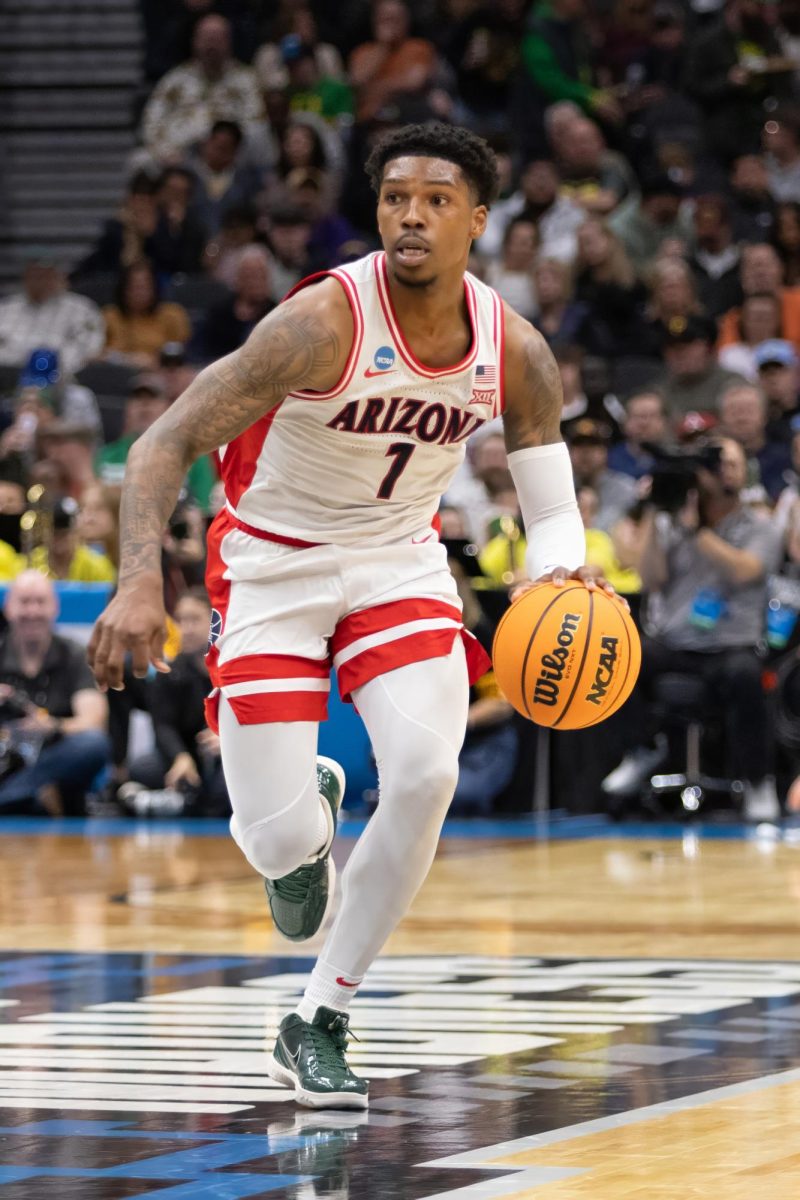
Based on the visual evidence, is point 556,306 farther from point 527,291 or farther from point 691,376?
point 691,376

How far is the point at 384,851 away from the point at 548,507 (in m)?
0.96

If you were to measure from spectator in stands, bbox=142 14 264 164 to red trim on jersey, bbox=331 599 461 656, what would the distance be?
1337cm

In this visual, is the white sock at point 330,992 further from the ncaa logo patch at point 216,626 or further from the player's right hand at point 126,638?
the player's right hand at point 126,638

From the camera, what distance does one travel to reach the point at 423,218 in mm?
5039

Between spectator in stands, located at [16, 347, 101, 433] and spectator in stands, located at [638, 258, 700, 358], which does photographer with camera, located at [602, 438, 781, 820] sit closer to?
spectator in stands, located at [638, 258, 700, 358]

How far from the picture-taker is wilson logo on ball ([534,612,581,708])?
5.16 m

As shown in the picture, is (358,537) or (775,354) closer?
(358,537)

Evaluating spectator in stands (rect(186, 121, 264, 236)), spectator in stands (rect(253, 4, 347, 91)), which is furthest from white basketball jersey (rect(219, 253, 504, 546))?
spectator in stands (rect(253, 4, 347, 91))

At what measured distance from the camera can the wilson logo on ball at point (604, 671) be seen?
17.1 ft

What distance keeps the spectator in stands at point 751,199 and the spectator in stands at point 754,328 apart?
138 centimetres

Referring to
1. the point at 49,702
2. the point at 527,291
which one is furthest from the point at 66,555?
the point at 527,291

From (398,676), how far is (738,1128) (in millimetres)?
1198

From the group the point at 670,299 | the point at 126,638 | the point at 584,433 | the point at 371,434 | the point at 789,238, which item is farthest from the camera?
the point at 789,238

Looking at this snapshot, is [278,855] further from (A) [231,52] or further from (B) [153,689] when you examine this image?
(A) [231,52]
